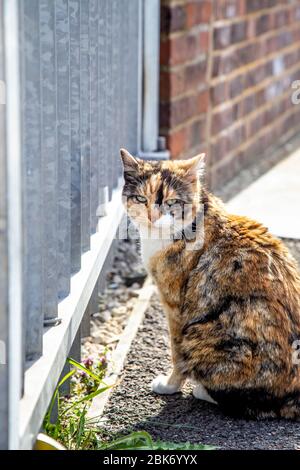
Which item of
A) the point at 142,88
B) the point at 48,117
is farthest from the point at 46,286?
the point at 142,88

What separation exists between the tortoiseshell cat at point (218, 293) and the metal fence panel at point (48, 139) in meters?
0.51

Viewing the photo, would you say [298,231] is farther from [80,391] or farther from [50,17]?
[50,17]

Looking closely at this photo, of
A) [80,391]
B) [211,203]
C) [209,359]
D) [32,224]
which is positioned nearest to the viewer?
[32,224]

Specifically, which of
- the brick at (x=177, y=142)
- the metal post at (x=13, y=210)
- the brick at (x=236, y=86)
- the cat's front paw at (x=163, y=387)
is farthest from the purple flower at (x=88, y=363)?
the brick at (x=236, y=86)

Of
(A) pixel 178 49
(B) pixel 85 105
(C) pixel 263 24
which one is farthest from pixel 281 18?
(B) pixel 85 105

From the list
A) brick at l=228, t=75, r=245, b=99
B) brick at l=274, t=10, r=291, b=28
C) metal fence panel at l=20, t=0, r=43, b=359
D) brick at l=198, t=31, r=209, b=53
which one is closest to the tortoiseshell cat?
metal fence panel at l=20, t=0, r=43, b=359

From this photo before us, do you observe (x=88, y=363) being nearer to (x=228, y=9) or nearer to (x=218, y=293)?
(x=218, y=293)

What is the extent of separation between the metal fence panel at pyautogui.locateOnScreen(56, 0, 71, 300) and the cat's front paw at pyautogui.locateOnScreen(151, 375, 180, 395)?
58cm

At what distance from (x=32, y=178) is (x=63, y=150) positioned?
0.67m

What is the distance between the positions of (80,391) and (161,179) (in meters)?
1.02

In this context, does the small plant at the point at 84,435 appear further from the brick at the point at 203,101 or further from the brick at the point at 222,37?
the brick at the point at 222,37

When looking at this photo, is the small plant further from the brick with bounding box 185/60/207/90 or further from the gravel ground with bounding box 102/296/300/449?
the brick with bounding box 185/60/207/90

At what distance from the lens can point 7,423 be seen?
226cm

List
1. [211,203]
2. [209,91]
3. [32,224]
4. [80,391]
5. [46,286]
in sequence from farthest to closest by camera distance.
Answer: [209,91]
[80,391]
[211,203]
[46,286]
[32,224]
